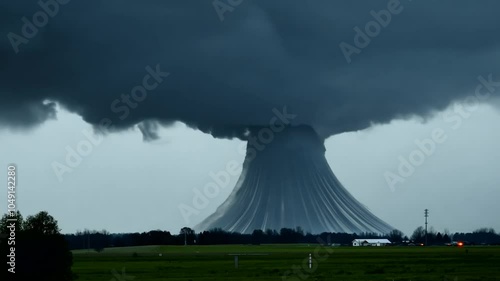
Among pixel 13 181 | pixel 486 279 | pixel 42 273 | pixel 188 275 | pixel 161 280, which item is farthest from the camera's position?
pixel 188 275

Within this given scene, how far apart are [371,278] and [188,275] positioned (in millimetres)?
15297

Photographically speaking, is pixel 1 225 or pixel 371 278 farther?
pixel 371 278

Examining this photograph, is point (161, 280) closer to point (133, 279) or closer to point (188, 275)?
point (133, 279)

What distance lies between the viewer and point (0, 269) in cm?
4450

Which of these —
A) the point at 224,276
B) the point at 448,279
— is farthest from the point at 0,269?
the point at 448,279

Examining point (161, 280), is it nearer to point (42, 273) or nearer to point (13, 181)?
point (42, 273)

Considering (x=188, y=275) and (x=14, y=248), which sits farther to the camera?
(x=188, y=275)

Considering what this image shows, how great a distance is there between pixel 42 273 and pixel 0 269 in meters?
2.13

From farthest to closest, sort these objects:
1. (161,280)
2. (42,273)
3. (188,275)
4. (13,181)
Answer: (188,275)
(161,280)
(42,273)
(13,181)

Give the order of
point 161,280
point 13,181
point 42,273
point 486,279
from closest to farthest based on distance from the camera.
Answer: point 13,181, point 42,273, point 486,279, point 161,280

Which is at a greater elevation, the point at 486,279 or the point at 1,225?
the point at 1,225

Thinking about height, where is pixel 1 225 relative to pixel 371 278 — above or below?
above

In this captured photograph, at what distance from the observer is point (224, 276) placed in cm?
6091

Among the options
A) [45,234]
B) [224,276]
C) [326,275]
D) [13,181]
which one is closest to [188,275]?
[224,276]
